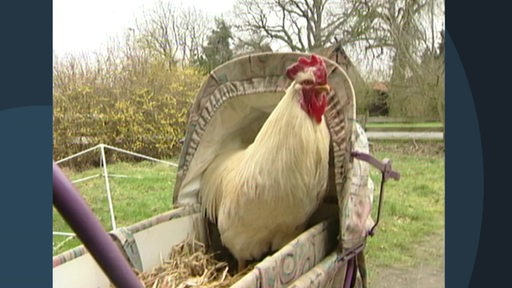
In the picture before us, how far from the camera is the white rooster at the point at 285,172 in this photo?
120cm

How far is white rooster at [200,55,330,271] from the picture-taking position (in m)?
1.20

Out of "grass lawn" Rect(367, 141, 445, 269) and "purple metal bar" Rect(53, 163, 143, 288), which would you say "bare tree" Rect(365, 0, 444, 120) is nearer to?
"grass lawn" Rect(367, 141, 445, 269)

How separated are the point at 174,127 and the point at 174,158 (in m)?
0.16

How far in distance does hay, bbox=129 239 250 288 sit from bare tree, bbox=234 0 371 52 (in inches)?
27.6

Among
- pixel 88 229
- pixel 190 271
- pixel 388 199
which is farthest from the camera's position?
pixel 388 199

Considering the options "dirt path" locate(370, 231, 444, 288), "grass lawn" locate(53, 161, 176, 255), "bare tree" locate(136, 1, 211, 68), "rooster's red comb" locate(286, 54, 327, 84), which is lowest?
"dirt path" locate(370, 231, 444, 288)

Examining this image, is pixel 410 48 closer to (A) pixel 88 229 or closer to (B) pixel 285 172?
(B) pixel 285 172

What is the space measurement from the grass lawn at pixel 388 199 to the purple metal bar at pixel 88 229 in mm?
1040

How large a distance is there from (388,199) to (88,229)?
153cm

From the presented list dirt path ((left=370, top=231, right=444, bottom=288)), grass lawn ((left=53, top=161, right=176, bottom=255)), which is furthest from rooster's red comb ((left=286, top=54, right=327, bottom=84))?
grass lawn ((left=53, top=161, right=176, bottom=255))

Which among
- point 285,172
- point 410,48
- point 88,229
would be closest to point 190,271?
point 285,172

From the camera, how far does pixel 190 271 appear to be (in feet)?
4.39

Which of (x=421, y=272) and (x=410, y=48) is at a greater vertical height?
(x=410, y=48)

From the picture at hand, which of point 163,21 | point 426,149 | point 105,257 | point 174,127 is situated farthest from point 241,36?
point 105,257
